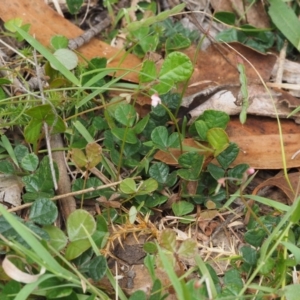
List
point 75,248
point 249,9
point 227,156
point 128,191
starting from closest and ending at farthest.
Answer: point 75,248 → point 128,191 → point 227,156 → point 249,9

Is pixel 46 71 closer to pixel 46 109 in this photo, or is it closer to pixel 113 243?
pixel 46 109

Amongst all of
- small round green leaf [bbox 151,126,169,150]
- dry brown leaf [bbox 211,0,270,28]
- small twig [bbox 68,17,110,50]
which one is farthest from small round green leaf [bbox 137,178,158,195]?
dry brown leaf [bbox 211,0,270,28]

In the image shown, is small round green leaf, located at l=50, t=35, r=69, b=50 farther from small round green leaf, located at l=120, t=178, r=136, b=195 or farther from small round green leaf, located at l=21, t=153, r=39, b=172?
small round green leaf, located at l=120, t=178, r=136, b=195

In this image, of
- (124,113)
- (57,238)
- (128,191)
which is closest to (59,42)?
(124,113)

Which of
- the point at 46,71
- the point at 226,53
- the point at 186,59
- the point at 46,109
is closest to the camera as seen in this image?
the point at 46,109

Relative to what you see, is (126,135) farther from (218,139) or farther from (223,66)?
(223,66)

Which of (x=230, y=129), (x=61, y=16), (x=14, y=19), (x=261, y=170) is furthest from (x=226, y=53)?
(x=14, y=19)
